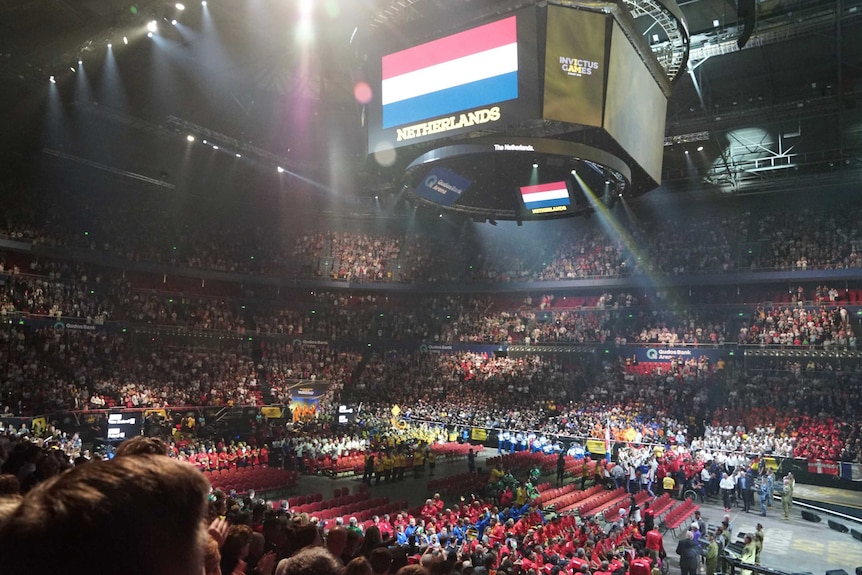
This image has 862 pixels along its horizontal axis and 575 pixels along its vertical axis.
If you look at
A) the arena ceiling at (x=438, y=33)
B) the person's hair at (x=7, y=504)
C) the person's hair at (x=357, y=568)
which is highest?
the arena ceiling at (x=438, y=33)

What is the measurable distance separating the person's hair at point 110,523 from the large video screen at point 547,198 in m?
16.7

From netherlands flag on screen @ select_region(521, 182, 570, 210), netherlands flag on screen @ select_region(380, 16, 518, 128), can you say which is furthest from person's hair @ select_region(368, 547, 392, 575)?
netherlands flag on screen @ select_region(521, 182, 570, 210)

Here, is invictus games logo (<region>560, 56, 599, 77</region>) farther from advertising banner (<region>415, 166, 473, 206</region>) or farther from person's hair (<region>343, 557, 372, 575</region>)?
person's hair (<region>343, 557, 372, 575</region>)

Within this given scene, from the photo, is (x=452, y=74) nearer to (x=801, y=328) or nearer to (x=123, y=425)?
(x=123, y=425)

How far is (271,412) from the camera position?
34.2 m

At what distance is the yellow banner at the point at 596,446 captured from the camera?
29016mm

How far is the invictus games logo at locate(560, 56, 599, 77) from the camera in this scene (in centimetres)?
1259

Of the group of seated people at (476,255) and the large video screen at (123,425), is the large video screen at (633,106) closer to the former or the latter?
the large video screen at (123,425)

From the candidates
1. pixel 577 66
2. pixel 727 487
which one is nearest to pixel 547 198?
pixel 577 66

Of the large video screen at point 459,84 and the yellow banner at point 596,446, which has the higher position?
the large video screen at point 459,84

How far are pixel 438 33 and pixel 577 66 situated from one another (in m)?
3.21

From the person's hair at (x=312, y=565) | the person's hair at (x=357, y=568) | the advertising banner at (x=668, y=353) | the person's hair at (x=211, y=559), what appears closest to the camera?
the person's hair at (x=312, y=565)

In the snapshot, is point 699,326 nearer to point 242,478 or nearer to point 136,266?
point 242,478

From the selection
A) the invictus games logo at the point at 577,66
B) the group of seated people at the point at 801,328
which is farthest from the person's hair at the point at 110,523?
the group of seated people at the point at 801,328
